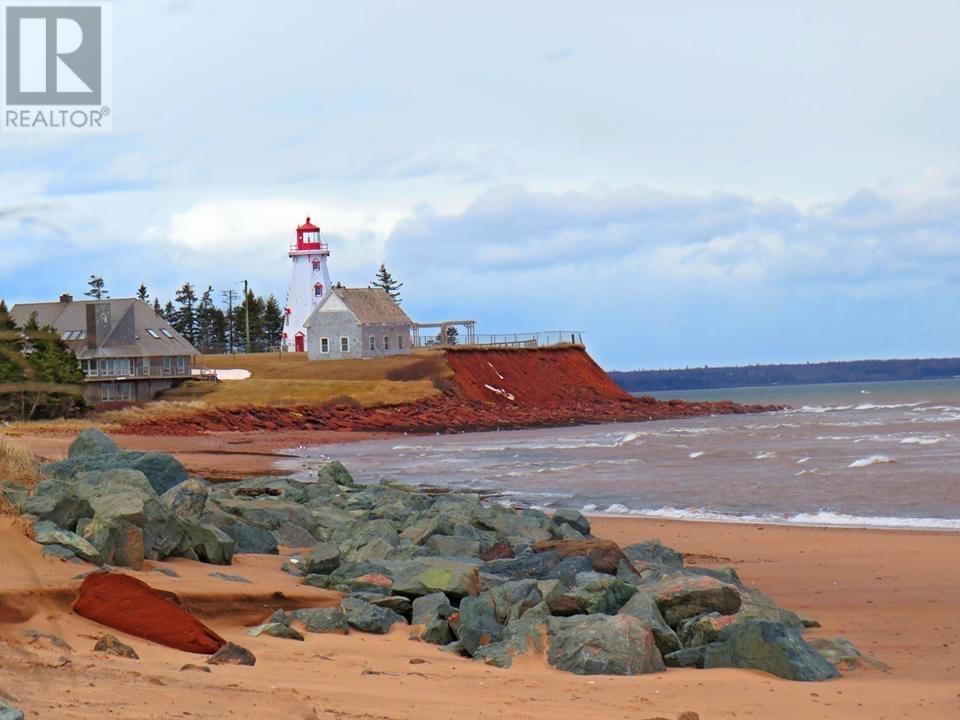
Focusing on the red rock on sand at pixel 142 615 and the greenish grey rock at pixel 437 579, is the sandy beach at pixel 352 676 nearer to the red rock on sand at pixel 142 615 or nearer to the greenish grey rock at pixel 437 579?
the red rock on sand at pixel 142 615

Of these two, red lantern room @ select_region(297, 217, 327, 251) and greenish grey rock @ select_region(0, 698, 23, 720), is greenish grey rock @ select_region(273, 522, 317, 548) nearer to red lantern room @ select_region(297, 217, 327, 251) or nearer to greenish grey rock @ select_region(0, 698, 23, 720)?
greenish grey rock @ select_region(0, 698, 23, 720)

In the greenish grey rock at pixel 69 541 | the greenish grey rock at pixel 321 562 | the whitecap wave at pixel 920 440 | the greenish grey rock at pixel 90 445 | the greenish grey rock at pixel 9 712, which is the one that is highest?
the greenish grey rock at pixel 90 445

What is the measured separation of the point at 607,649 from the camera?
8.21 meters

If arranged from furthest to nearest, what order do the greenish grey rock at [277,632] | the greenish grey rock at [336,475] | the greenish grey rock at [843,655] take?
the greenish grey rock at [336,475] < the greenish grey rock at [843,655] < the greenish grey rock at [277,632]

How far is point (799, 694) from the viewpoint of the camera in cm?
775

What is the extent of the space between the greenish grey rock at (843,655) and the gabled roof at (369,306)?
6765cm

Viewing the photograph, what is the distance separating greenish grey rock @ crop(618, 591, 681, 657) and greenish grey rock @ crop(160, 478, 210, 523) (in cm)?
420

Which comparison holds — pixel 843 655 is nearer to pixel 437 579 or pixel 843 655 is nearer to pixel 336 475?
pixel 437 579

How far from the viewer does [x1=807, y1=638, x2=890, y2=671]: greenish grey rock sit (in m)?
8.89

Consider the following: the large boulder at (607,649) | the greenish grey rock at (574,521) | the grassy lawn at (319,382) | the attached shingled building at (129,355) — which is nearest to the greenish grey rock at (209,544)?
the large boulder at (607,649)

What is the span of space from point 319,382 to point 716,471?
130 ft

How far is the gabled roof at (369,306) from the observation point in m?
76.8

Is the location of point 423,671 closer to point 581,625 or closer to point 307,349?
point 581,625

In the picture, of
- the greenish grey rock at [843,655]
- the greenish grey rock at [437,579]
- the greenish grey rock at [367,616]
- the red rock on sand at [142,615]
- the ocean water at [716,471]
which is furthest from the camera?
the ocean water at [716,471]
